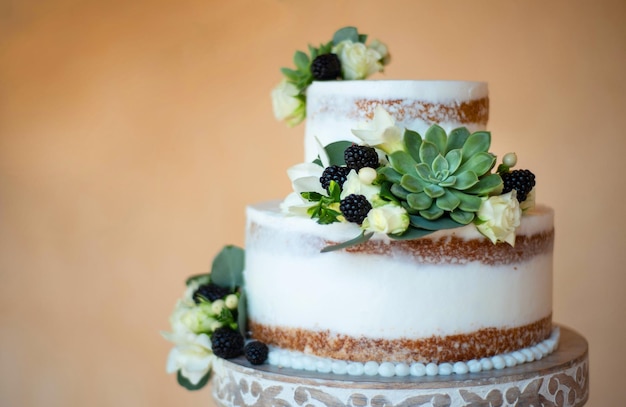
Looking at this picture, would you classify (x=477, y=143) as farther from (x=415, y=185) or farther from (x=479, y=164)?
(x=415, y=185)

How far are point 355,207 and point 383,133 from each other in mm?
155

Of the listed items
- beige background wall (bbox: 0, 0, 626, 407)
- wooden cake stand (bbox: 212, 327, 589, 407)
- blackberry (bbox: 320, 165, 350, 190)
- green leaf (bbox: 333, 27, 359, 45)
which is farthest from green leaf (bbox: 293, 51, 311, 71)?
beige background wall (bbox: 0, 0, 626, 407)

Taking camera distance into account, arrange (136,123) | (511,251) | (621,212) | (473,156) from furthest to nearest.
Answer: (136,123) < (621,212) < (511,251) < (473,156)

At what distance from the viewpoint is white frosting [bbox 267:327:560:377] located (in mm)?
1626

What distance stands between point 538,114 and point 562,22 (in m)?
0.38

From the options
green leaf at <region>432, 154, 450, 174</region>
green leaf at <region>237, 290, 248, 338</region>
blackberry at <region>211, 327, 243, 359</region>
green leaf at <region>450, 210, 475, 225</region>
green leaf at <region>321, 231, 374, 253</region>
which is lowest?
blackberry at <region>211, 327, 243, 359</region>

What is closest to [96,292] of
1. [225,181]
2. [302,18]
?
[225,181]

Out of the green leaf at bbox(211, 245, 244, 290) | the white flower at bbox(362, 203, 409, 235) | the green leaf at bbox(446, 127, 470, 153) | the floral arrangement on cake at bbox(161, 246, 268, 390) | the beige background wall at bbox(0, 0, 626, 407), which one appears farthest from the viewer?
the beige background wall at bbox(0, 0, 626, 407)

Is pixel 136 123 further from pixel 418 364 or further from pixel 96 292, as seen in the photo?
pixel 418 364

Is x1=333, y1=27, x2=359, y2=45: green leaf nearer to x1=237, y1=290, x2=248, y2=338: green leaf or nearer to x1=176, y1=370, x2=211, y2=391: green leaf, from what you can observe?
x1=237, y1=290, x2=248, y2=338: green leaf

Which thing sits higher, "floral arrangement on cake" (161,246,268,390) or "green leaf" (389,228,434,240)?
"green leaf" (389,228,434,240)

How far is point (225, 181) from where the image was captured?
370cm

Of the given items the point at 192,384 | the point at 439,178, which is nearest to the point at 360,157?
the point at 439,178

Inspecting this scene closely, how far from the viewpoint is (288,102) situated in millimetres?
2029
